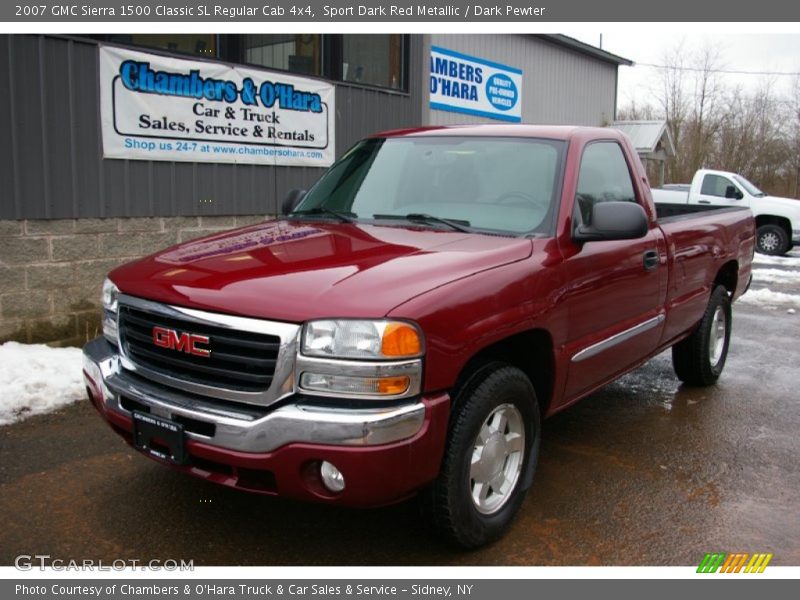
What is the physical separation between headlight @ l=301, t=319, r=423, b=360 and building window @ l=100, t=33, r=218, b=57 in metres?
5.32

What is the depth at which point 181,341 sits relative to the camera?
9.54 ft

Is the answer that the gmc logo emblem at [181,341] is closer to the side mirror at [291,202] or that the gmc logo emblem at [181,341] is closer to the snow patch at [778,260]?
the side mirror at [291,202]

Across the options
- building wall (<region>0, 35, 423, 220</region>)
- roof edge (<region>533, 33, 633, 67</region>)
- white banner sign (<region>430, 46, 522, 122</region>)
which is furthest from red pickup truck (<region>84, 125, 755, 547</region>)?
roof edge (<region>533, 33, 633, 67</region>)

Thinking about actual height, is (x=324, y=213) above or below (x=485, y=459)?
above

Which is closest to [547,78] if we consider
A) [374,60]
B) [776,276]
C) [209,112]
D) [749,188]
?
[749,188]

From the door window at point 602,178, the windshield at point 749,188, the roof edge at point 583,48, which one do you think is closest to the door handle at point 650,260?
the door window at point 602,178

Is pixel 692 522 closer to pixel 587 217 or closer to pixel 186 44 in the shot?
pixel 587 217

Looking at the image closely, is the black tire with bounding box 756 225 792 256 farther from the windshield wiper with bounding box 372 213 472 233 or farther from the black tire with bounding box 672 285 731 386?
the windshield wiper with bounding box 372 213 472 233

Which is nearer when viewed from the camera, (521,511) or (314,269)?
(314,269)

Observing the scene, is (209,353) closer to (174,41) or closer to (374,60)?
(174,41)

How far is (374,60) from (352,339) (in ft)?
26.4

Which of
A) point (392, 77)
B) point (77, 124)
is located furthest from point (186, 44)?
point (392, 77)

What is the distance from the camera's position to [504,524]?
3.30m

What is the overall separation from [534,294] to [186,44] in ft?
18.5
